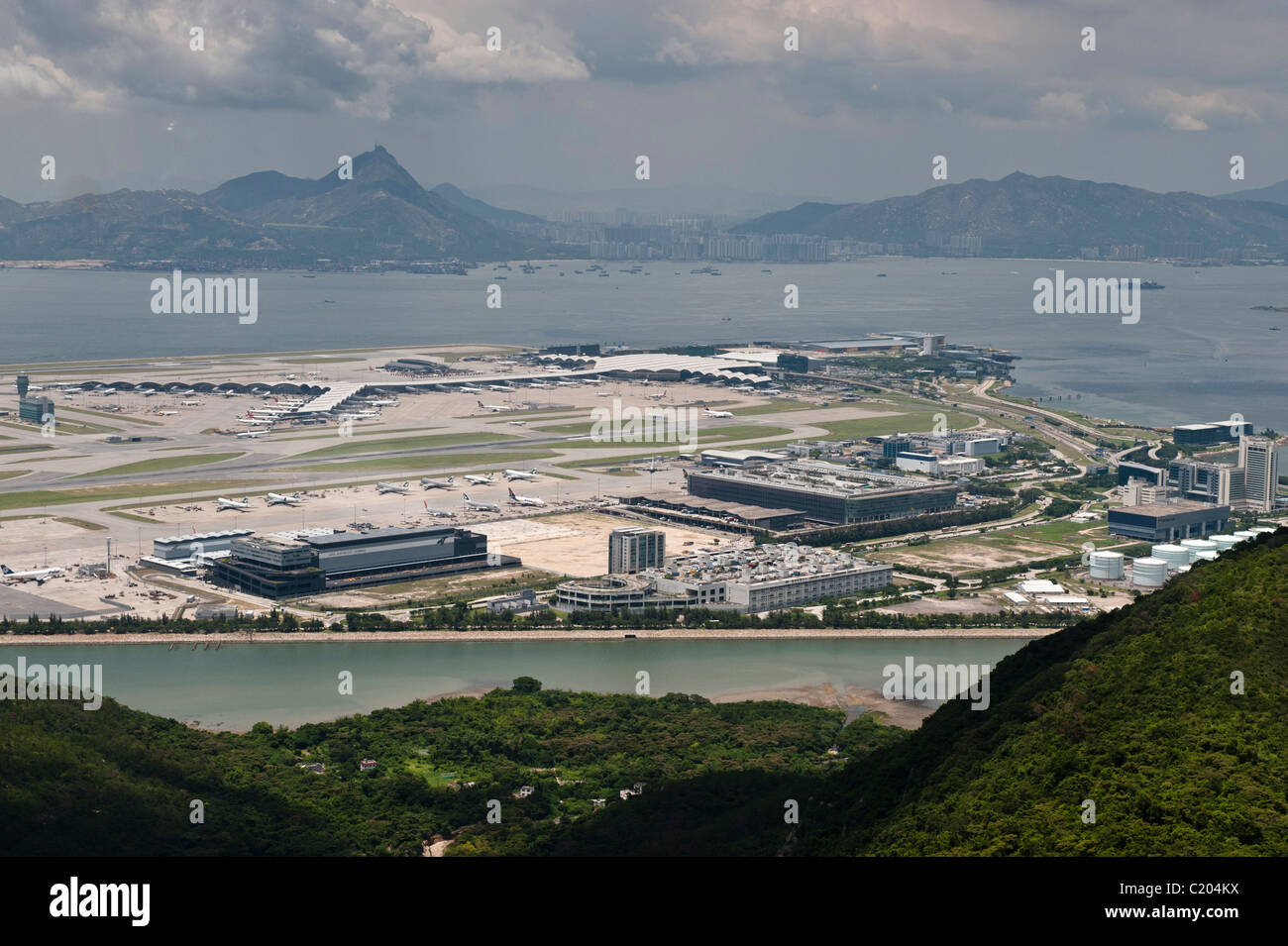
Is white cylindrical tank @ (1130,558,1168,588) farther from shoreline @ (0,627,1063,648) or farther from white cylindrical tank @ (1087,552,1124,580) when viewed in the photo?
shoreline @ (0,627,1063,648)

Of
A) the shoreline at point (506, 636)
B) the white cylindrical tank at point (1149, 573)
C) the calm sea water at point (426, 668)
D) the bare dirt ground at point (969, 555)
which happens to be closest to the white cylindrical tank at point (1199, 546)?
the white cylindrical tank at point (1149, 573)

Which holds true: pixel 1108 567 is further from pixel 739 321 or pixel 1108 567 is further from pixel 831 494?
pixel 739 321

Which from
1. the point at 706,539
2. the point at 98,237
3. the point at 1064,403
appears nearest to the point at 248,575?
the point at 706,539

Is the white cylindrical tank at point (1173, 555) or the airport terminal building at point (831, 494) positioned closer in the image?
the white cylindrical tank at point (1173, 555)

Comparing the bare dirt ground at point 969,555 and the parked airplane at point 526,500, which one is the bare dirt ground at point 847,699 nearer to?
the bare dirt ground at point 969,555

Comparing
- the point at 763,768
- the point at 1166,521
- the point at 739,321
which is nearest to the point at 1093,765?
the point at 763,768

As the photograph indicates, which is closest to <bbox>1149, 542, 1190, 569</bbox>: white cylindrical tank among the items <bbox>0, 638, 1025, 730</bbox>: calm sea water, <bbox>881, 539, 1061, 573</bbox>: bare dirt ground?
<bbox>881, 539, 1061, 573</bbox>: bare dirt ground
